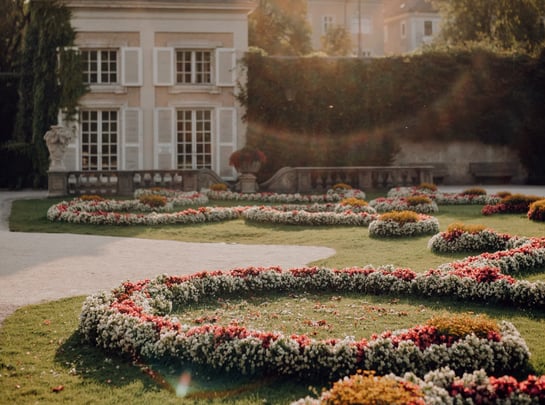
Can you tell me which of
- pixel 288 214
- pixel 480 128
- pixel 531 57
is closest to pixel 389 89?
pixel 480 128

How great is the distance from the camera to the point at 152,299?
6.66 metres

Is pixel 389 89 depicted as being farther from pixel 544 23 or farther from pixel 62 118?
pixel 62 118

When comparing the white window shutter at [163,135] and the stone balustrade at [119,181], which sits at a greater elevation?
the white window shutter at [163,135]

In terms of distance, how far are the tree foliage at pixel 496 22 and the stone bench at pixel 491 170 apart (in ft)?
17.8

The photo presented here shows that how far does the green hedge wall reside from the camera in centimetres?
2514

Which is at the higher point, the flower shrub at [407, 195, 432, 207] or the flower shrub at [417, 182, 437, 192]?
the flower shrub at [417, 182, 437, 192]

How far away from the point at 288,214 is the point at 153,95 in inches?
482

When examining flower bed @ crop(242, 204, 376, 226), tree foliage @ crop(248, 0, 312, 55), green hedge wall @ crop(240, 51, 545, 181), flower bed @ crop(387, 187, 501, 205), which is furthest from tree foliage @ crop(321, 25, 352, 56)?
flower bed @ crop(242, 204, 376, 226)

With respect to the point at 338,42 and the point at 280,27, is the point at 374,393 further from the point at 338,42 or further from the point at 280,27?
the point at 338,42

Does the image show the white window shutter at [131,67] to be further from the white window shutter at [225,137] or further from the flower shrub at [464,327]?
the flower shrub at [464,327]

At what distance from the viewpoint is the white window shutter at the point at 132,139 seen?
973 inches

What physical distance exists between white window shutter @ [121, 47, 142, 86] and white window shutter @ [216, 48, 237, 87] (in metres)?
2.79

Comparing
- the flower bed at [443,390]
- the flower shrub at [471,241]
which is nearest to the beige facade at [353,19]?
the flower shrub at [471,241]

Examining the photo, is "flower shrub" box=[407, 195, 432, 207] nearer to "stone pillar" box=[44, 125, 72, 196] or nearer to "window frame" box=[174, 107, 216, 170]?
"stone pillar" box=[44, 125, 72, 196]
